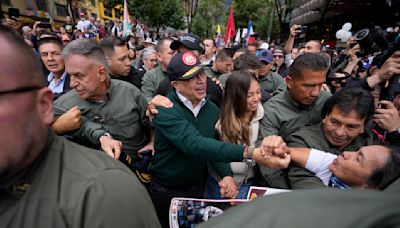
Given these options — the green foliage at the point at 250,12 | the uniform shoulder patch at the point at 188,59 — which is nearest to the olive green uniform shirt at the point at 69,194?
the uniform shoulder patch at the point at 188,59

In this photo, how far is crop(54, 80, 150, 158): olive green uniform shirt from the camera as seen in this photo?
2.31m

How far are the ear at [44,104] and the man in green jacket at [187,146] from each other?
3.56 ft

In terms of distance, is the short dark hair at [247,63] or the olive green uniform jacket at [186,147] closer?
the olive green uniform jacket at [186,147]

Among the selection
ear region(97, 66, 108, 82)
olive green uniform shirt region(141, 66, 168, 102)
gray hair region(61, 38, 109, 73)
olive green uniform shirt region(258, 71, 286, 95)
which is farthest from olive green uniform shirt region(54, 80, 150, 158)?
olive green uniform shirt region(258, 71, 286, 95)

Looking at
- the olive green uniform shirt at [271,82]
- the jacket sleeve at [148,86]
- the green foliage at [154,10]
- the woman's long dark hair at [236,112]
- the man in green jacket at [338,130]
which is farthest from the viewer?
the green foliage at [154,10]

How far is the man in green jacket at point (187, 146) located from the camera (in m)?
1.90

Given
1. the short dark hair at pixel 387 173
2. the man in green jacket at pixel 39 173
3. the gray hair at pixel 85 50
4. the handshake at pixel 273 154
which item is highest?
the gray hair at pixel 85 50

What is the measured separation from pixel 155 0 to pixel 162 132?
2335 cm

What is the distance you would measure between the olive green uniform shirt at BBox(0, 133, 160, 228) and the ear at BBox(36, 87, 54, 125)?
0.08 metres

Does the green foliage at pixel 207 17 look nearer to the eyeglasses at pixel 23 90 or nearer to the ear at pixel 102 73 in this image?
the ear at pixel 102 73

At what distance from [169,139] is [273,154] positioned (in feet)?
2.70

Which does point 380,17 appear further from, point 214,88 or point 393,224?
point 393,224

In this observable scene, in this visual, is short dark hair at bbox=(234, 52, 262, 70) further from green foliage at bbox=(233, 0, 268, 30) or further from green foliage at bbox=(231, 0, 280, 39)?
green foliage at bbox=(233, 0, 268, 30)

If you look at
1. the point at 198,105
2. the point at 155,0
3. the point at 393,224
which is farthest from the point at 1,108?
the point at 155,0
